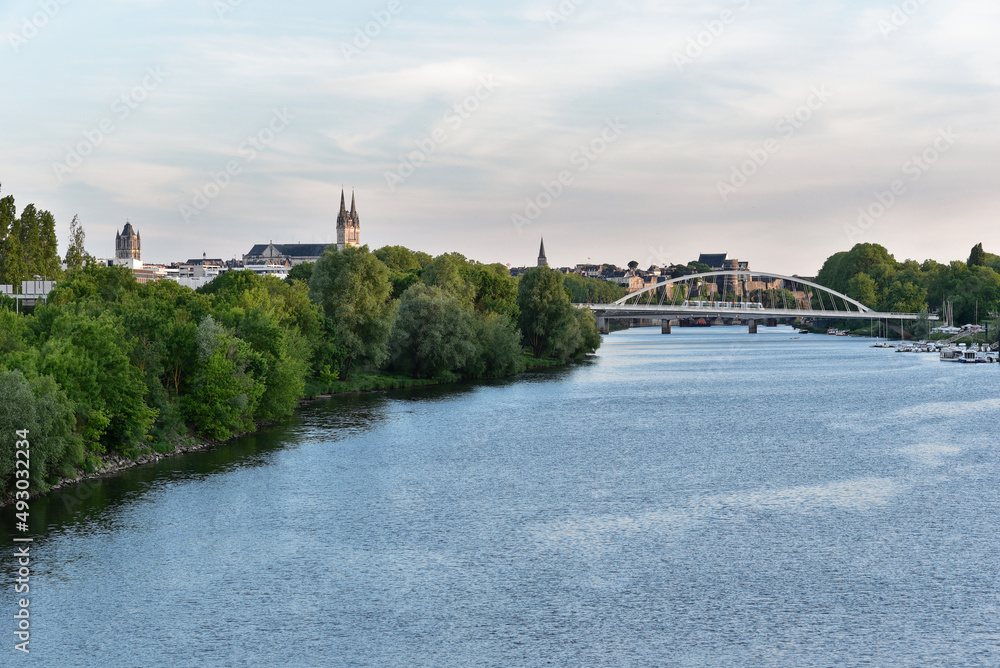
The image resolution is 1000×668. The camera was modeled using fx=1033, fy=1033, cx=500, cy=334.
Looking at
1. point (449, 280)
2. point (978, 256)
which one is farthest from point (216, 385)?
point (978, 256)

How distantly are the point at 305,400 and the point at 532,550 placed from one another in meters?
33.5

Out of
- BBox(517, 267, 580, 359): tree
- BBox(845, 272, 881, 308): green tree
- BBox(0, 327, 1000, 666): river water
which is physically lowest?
BBox(0, 327, 1000, 666): river water

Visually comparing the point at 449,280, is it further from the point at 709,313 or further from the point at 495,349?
the point at 709,313

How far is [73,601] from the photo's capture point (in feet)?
72.5

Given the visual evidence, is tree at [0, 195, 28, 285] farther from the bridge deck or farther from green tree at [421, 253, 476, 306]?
the bridge deck

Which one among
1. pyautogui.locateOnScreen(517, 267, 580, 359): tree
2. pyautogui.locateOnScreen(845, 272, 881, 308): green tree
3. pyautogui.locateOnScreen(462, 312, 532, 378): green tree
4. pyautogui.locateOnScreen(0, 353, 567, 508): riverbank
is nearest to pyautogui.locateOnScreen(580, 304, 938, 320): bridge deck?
pyautogui.locateOnScreen(845, 272, 881, 308): green tree

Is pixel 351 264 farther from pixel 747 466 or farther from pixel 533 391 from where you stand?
pixel 747 466

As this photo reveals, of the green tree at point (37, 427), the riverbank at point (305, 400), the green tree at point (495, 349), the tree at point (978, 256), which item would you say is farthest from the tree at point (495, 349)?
the tree at point (978, 256)

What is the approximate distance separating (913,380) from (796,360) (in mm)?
25473

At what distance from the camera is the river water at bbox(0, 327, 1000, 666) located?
66.0 feet

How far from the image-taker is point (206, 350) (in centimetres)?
4094

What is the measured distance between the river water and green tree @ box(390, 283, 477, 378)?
64.4ft

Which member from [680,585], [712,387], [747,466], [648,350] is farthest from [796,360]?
[680,585]

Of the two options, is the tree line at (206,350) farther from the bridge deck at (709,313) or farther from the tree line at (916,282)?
the tree line at (916,282)
